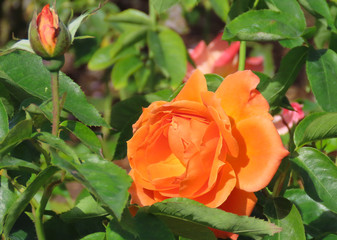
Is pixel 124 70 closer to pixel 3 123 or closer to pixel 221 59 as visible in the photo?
pixel 221 59

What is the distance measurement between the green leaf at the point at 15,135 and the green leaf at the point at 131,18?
0.93 meters

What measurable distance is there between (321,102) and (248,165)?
18 cm

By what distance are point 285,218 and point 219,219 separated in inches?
5.9

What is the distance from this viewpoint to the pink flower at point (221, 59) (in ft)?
→ 3.38

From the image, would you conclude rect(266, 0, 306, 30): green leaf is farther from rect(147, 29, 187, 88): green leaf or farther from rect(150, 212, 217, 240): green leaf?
rect(147, 29, 187, 88): green leaf

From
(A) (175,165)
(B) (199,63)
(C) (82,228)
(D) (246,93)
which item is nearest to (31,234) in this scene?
(C) (82,228)

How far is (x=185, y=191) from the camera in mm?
617

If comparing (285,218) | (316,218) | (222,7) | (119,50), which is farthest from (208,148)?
(119,50)

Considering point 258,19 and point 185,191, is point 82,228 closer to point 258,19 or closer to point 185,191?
point 185,191

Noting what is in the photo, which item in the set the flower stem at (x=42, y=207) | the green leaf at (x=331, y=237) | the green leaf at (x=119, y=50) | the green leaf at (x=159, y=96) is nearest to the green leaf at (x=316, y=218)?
the green leaf at (x=331, y=237)

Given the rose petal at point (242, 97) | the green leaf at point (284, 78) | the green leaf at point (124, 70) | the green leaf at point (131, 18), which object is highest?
the rose petal at point (242, 97)

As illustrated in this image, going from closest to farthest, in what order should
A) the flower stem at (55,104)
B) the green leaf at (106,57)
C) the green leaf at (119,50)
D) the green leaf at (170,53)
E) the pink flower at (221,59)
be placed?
the flower stem at (55,104) → the pink flower at (221,59) → the green leaf at (170,53) → the green leaf at (119,50) → the green leaf at (106,57)

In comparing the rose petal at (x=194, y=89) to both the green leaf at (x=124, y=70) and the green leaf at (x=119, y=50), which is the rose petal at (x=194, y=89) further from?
the green leaf at (x=124, y=70)

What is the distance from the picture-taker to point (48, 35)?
0.58 metres
